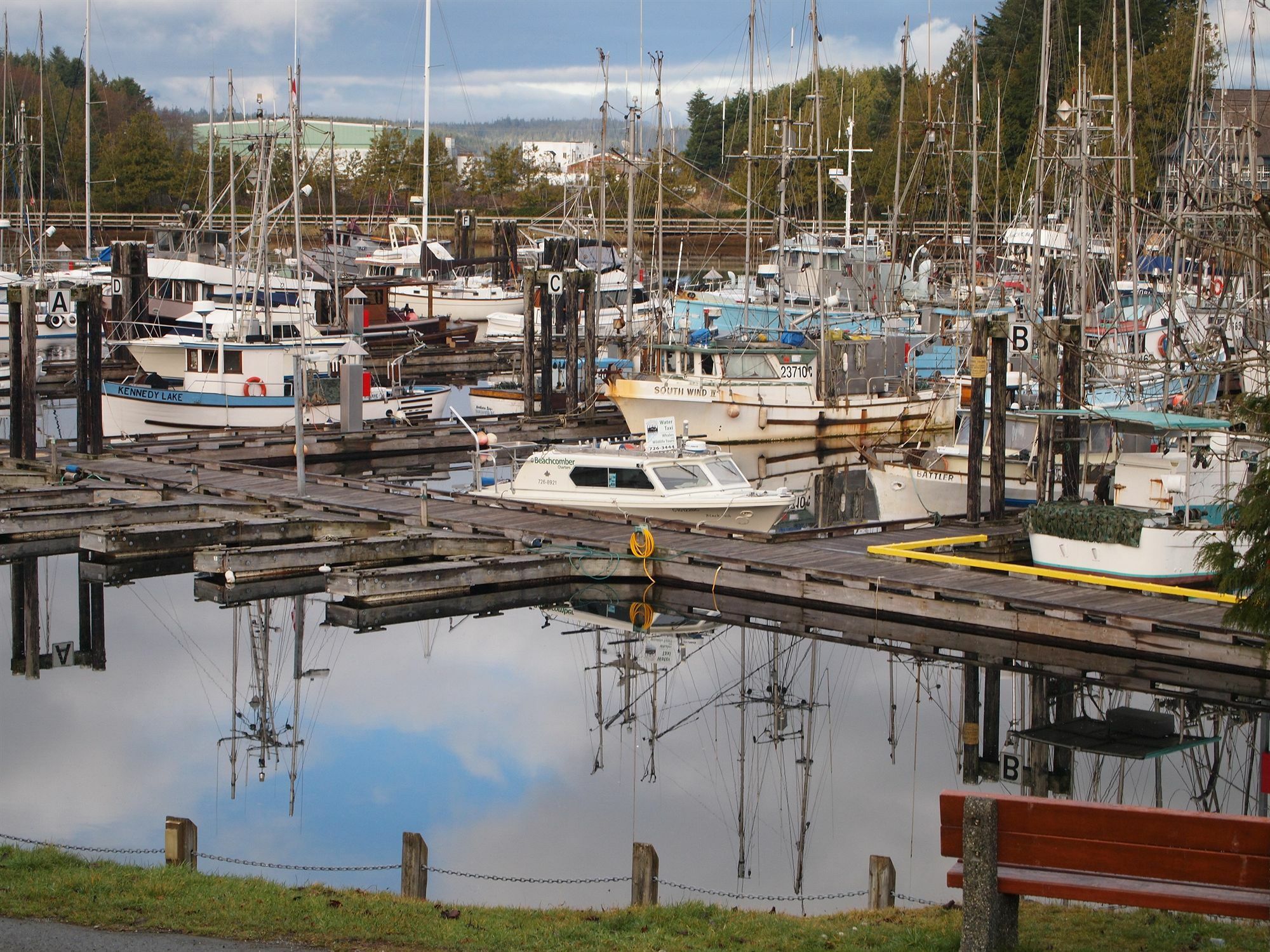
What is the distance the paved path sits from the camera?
28.9 ft

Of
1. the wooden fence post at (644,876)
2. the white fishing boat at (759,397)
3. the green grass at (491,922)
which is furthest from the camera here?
the white fishing boat at (759,397)

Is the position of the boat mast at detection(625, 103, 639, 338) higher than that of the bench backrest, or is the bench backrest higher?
the boat mast at detection(625, 103, 639, 338)

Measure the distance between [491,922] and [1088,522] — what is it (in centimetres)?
1567

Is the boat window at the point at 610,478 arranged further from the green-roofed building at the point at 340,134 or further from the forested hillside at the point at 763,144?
the green-roofed building at the point at 340,134

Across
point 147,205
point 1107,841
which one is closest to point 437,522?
point 1107,841

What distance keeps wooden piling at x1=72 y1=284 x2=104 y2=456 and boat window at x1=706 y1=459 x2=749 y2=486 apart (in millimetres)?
13913

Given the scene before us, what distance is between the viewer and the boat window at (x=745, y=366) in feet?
139

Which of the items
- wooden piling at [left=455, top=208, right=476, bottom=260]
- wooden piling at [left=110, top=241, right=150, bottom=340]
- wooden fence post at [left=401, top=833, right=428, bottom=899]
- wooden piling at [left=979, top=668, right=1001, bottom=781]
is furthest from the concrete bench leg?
wooden piling at [left=455, top=208, right=476, bottom=260]


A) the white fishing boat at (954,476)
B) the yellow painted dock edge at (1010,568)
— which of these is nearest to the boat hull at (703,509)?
the yellow painted dock edge at (1010,568)

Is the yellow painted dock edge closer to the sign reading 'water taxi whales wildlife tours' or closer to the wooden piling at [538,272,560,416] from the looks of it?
the sign reading 'water taxi whales wildlife tours'

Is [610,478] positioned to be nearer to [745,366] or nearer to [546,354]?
[546,354]

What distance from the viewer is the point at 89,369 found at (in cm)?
3309

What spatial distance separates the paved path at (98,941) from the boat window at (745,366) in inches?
1351

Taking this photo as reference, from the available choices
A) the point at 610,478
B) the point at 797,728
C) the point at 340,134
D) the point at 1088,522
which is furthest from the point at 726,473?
the point at 340,134
